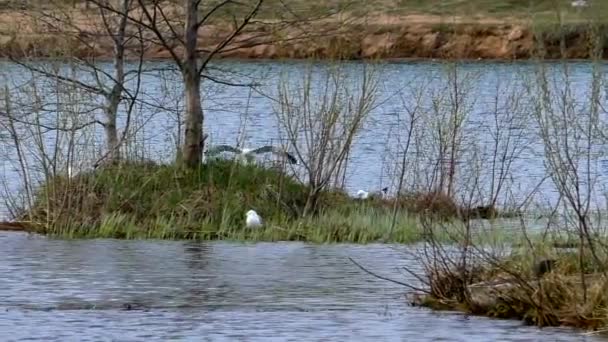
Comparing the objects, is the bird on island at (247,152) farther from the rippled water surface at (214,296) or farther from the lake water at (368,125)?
the rippled water surface at (214,296)

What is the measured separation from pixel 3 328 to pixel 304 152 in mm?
8373

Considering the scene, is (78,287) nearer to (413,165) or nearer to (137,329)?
(137,329)

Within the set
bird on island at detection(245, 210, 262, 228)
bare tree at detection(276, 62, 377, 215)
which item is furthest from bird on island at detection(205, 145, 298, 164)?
bird on island at detection(245, 210, 262, 228)

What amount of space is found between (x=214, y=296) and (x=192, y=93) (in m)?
6.30

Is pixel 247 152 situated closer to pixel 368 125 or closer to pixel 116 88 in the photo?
pixel 116 88

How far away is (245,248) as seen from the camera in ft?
58.6

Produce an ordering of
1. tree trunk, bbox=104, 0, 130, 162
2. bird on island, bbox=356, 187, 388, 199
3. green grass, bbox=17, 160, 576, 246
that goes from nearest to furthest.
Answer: green grass, bbox=17, 160, 576, 246
tree trunk, bbox=104, 0, 130, 162
bird on island, bbox=356, 187, 388, 199

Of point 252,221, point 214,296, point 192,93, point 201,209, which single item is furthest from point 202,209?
point 214,296

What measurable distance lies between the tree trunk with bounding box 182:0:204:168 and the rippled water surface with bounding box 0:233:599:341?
2032 millimetres

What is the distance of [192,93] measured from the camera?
20.1 meters

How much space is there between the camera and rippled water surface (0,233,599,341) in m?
12.3

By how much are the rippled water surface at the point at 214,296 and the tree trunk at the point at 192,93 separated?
80.0 inches

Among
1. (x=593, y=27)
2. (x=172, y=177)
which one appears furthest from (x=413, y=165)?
(x=593, y=27)

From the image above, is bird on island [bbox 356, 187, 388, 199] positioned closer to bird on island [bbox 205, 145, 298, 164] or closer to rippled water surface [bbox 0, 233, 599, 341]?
bird on island [bbox 205, 145, 298, 164]
